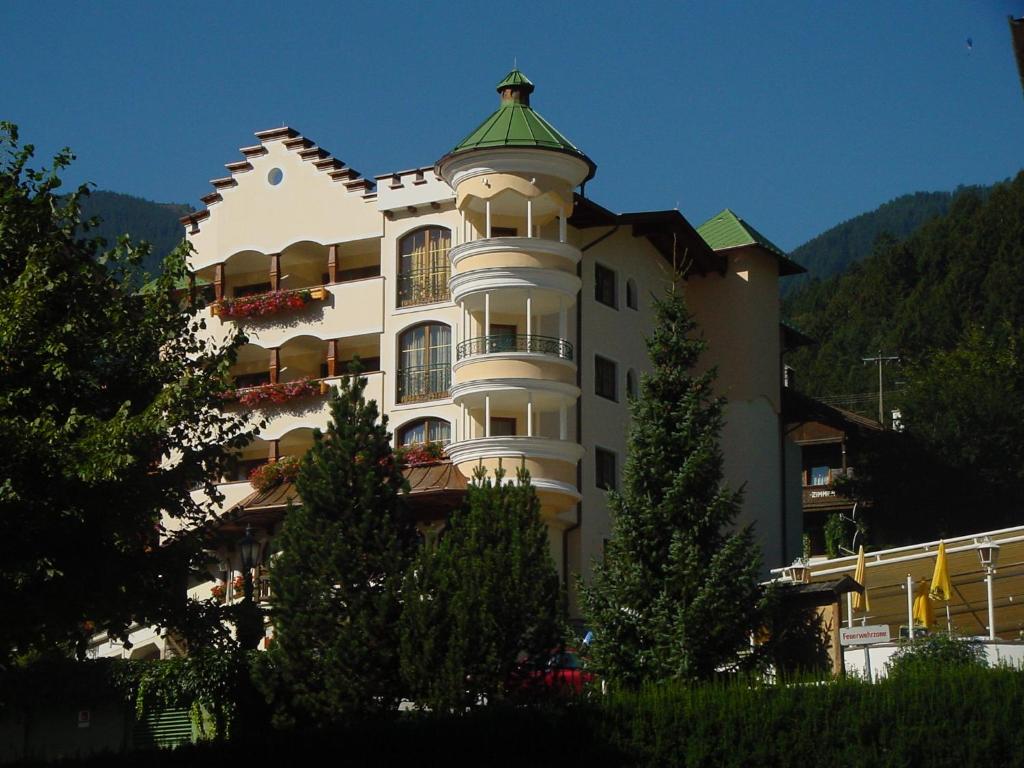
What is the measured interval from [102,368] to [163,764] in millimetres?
6217

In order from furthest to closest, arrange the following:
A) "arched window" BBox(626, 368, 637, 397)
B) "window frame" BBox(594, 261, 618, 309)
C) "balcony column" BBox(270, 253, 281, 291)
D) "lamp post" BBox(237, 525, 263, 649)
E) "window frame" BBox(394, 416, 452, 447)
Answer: "balcony column" BBox(270, 253, 281, 291) < "arched window" BBox(626, 368, 637, 397) < "window frame" BBox(594, 261, 618, 309) < "window frame" BBox(394, 416, 452, 447) < "lamp post" BBox(237, 525, 263, 649)

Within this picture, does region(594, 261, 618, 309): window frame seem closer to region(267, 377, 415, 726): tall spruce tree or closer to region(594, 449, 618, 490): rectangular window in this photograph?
region(594, 449, 618, 490): rectangular window

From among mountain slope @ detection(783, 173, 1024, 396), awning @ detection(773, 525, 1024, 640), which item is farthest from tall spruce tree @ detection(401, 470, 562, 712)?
mountain slope @ detection(783, 173, 1024, 396)

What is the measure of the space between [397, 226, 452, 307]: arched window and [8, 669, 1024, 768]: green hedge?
989 inches

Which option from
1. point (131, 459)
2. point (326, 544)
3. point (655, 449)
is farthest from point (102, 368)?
point (655, 449)

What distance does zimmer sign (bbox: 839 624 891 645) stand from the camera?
2555cm

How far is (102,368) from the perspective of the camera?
26.9 meters

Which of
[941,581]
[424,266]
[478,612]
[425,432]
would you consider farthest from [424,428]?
[941,581]

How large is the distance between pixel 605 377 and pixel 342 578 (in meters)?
22.7

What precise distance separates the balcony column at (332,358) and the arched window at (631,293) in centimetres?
896

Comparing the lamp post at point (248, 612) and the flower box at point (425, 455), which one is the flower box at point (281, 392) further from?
the lamp post at point (248, 612)

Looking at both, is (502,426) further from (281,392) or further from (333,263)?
(333,263)

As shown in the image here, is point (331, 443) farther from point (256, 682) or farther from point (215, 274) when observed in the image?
point (215, 274)

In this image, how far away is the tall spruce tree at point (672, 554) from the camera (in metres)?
27.2
